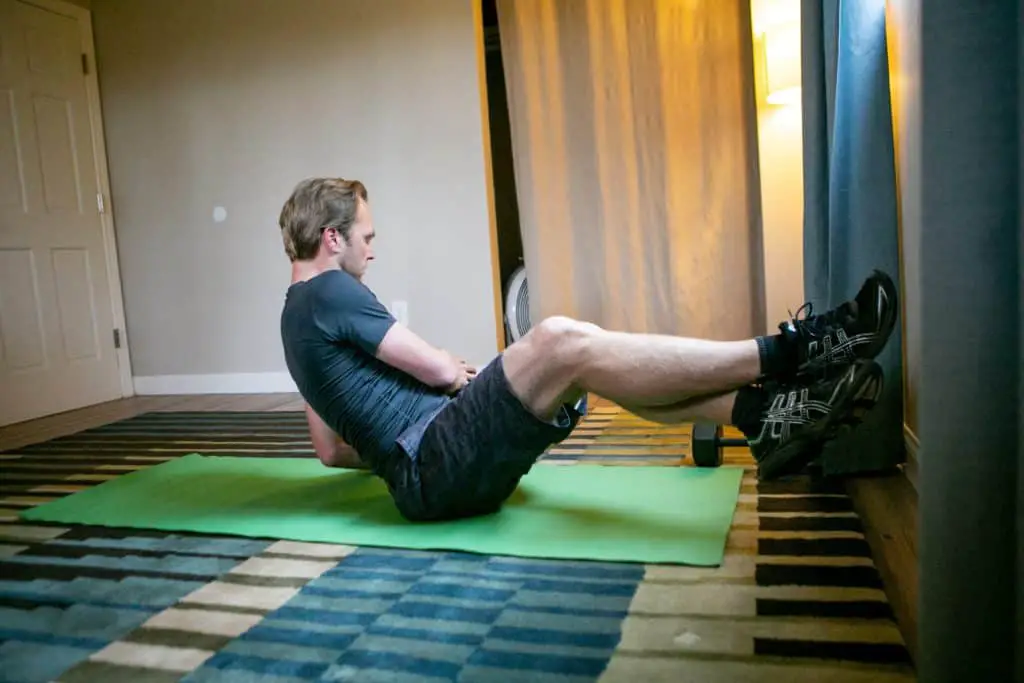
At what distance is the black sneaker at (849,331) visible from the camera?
1.28m

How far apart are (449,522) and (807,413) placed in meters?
0.84

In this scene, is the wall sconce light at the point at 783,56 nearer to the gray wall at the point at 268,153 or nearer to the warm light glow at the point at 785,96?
the warm light glow at the point at 785,96

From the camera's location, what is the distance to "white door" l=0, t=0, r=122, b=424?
3.72 metres

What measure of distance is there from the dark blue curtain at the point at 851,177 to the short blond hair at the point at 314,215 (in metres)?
1.19

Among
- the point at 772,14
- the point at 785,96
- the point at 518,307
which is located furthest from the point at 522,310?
the point at 772,14

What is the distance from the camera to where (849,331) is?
131cm

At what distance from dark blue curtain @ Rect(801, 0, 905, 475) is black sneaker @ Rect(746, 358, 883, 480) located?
596 mm

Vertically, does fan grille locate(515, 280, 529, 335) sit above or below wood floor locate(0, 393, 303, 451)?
above

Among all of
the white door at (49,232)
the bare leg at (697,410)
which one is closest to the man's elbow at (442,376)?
the bare leg at (697,410)

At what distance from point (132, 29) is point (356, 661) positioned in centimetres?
409

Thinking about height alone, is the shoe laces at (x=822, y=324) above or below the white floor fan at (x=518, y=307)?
above

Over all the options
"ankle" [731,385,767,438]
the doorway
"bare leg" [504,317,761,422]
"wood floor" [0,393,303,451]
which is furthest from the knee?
the doorway

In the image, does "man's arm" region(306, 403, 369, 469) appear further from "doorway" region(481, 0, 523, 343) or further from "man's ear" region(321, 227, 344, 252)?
"doorway" region(481, 0, 523, 343)

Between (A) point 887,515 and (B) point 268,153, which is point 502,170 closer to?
(B) point 268,153
